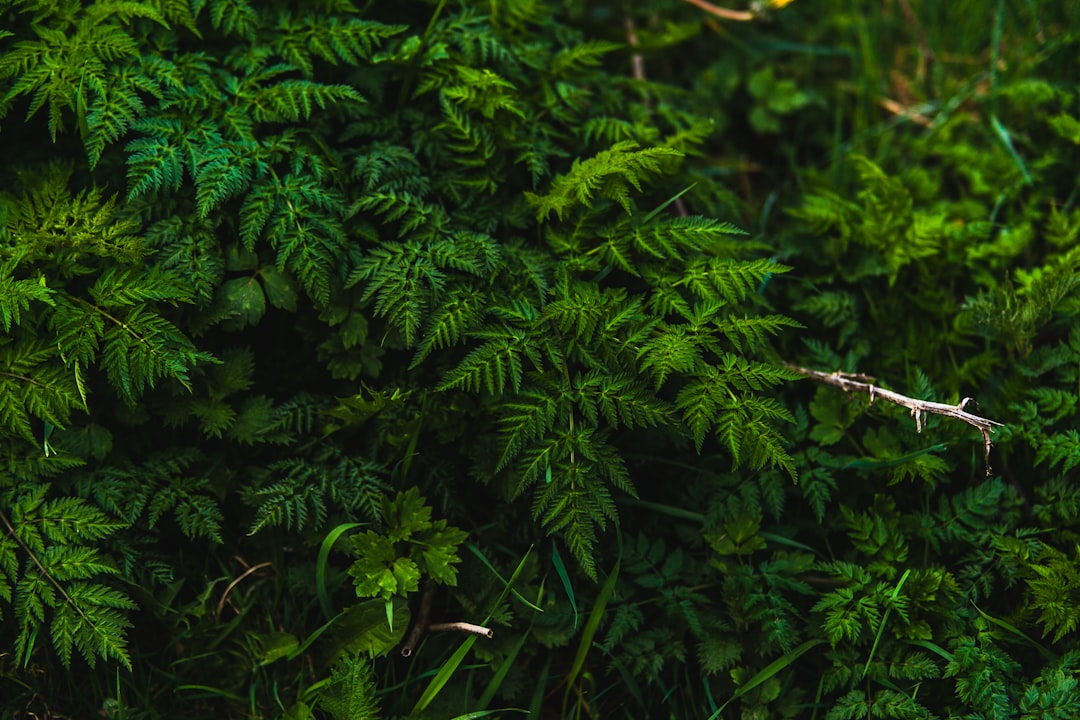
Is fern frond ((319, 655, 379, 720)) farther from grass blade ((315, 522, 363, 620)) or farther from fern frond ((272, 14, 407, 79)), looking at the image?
fern frond ((272, 14, 407, 79))

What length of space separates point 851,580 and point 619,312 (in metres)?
0.95

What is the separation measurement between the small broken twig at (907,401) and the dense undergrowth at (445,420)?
1.7 inches

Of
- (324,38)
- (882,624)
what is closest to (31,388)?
(324,38)

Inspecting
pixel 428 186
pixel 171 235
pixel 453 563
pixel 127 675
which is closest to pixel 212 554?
pixel 127 675

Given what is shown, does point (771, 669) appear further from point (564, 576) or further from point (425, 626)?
point (425, 626)

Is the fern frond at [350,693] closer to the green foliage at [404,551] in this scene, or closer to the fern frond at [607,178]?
the green foliage at [404,551]

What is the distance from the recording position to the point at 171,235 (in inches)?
90.8

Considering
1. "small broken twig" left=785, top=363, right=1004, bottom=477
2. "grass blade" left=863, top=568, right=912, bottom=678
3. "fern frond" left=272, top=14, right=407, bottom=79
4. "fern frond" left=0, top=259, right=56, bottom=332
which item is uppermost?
"fern frond" left=272, top=14, right=407, bottom=79

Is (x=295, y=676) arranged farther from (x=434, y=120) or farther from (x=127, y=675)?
(x=434, y=120)

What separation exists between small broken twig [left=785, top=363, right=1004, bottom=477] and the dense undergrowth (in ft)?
0.14

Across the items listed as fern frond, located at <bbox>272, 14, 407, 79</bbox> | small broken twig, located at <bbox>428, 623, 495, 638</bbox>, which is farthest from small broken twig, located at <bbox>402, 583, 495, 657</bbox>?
fern frond, located at <bbox>272, 14, 407, 79</bbox>

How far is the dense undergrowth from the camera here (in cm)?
221

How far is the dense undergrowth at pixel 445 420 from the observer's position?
7.24ft

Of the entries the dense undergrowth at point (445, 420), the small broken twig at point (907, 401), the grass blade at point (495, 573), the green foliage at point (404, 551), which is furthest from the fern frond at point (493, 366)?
the small broken twig at point (907, 401)
